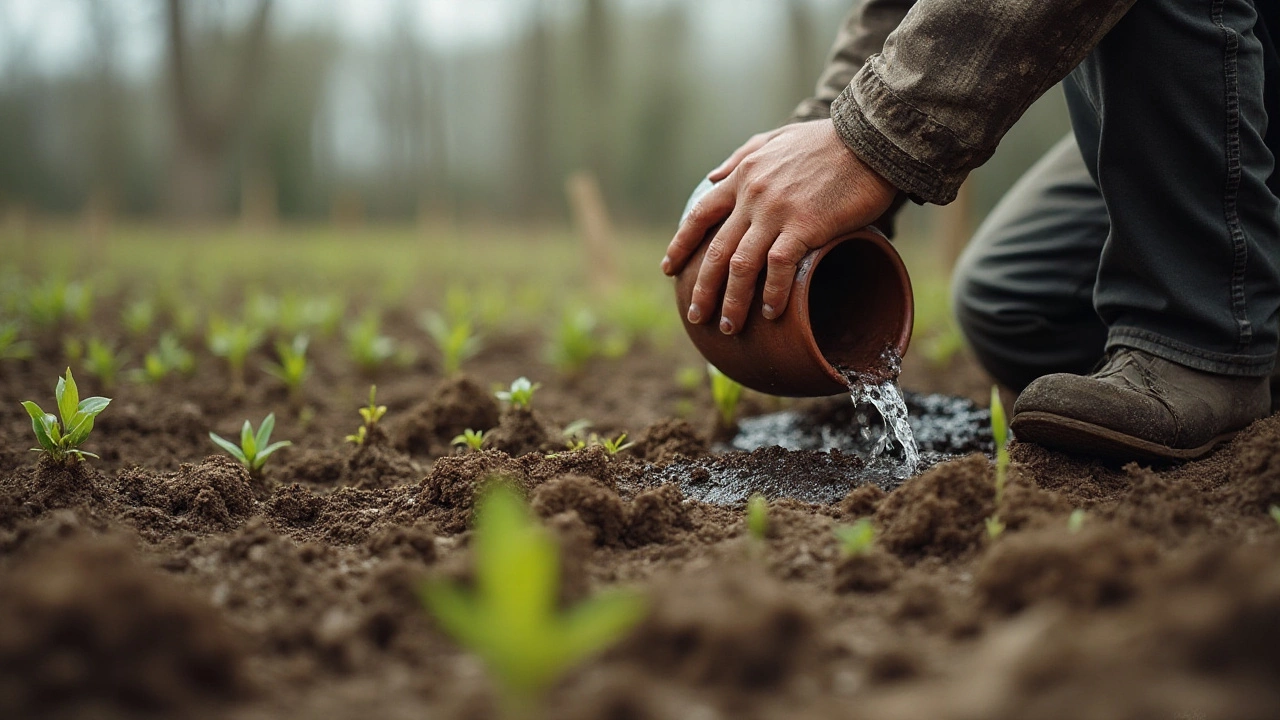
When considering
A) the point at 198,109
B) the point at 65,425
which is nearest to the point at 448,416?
the point at 65,425

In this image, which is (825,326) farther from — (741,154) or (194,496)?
(194,496)

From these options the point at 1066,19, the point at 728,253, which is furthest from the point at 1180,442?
the point at 728,253

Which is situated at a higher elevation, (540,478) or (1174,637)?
(1174,637)

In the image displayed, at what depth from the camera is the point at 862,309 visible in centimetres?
222

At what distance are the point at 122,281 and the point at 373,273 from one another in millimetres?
2217

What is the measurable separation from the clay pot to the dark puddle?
157 mm

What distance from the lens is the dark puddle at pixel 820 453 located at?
72.6 inches

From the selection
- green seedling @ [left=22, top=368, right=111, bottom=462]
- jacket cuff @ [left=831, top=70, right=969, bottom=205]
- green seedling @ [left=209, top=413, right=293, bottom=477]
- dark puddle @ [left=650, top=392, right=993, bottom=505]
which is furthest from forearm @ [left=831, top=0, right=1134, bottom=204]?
green seedling @ [left=22, top=368, right=111, bottom=462]

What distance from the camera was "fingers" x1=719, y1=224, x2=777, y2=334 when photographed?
1.82 metres

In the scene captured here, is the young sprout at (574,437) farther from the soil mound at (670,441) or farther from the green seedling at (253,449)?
the green seedling at (253,449)

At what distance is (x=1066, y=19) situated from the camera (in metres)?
1.70

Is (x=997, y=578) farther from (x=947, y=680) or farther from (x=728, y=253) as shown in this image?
(x=728, y=253)

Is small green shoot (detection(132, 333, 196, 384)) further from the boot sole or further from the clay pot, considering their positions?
the boot sole

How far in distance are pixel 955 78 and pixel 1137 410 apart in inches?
29.9
